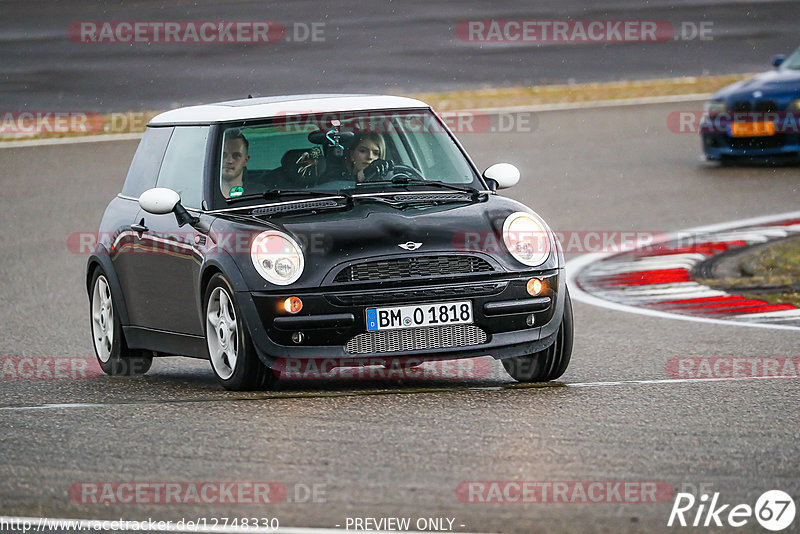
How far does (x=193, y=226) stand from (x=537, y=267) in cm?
175

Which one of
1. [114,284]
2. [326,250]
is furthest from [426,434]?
[114,284]

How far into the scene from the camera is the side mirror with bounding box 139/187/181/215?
8.68 meters

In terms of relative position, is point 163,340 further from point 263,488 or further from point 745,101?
point 745,101

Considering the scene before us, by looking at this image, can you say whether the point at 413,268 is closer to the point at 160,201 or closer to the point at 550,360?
the point at 550,360

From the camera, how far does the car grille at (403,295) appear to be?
7.93 m

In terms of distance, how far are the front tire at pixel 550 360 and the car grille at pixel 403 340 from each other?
2.07 ft

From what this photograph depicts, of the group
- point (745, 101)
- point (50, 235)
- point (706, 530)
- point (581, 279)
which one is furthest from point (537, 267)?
point (745, 101)

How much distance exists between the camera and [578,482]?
6.04m

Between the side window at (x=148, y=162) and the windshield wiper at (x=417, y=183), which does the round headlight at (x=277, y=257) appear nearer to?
the windshield wiper at (x=417, y=183)

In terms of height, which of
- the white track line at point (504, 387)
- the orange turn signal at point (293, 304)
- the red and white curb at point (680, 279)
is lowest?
the red and white curb at point (680, 279)

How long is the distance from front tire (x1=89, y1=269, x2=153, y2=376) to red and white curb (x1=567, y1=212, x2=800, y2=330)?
13.3ft

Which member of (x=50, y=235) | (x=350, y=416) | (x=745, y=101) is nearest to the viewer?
(x=350, y=416)

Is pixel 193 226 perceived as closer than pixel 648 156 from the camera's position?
Yes

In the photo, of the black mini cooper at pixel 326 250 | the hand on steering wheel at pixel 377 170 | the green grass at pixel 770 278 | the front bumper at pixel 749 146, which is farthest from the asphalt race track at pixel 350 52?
the hand on steering wheel at pixel 377 170
